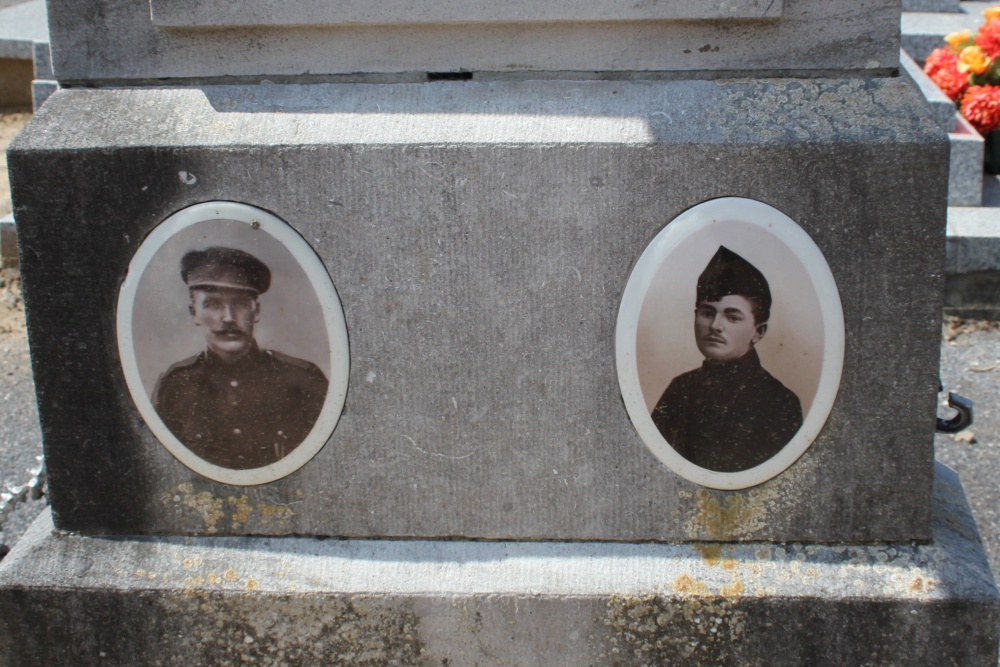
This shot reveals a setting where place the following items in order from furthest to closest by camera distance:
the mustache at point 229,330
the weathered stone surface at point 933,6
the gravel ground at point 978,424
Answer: the weathered stone surface at point 933,6
the gravel ground at point 978,424
the mustache at point 229,330

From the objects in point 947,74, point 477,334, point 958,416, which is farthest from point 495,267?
point 947,74

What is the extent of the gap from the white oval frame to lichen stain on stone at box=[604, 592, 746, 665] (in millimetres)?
736

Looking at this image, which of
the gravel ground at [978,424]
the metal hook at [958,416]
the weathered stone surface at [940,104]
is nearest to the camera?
the metal hook at [958,416]

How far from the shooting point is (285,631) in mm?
2041

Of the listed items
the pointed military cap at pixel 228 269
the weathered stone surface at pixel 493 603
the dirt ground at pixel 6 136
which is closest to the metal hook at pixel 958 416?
the weathered stone surface at pixel 493 603

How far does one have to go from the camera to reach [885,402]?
6.34 feet

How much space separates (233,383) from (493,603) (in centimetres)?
74

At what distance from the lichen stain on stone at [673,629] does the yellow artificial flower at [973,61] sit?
3766 mm

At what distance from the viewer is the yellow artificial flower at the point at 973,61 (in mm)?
4612

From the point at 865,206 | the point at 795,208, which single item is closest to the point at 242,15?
the point at 795,208

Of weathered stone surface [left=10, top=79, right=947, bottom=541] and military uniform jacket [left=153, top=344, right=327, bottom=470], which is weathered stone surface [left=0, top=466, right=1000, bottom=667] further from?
military uniform jacket [left=153, top=344, right=327, bottom=470]

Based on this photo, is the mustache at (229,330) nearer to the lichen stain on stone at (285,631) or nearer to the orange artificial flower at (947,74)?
the lichen stain on stone at (285,631)

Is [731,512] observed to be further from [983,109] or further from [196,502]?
[983,109]

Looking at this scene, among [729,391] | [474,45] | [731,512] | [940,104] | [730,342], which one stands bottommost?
[731,512]
